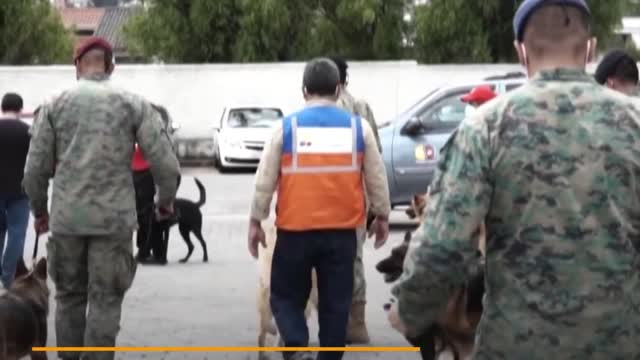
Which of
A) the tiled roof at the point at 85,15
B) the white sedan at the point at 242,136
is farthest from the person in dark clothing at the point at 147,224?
the tiled roof at the point at 85,15

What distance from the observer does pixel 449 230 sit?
382 cm

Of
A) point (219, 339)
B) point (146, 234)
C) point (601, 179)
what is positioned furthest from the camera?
point (146, 234)

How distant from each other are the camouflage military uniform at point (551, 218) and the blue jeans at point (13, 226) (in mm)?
8639

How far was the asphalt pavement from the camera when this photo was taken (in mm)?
10062

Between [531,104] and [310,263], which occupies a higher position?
[531,104]

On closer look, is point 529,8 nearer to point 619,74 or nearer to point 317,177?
point 317,177

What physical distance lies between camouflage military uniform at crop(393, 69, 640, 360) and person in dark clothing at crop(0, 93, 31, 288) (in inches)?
332

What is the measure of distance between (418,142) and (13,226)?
6548 millimetres

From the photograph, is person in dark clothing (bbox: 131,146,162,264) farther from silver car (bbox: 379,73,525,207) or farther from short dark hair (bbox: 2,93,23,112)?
silver car (bbox: 379,73,525,207)

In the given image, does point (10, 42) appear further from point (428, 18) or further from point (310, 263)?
point (310, 263)

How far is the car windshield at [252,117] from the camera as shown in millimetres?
30641

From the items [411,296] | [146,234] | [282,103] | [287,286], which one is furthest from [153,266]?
[282,103]

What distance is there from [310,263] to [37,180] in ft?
5.15

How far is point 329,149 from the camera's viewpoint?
308 inches
